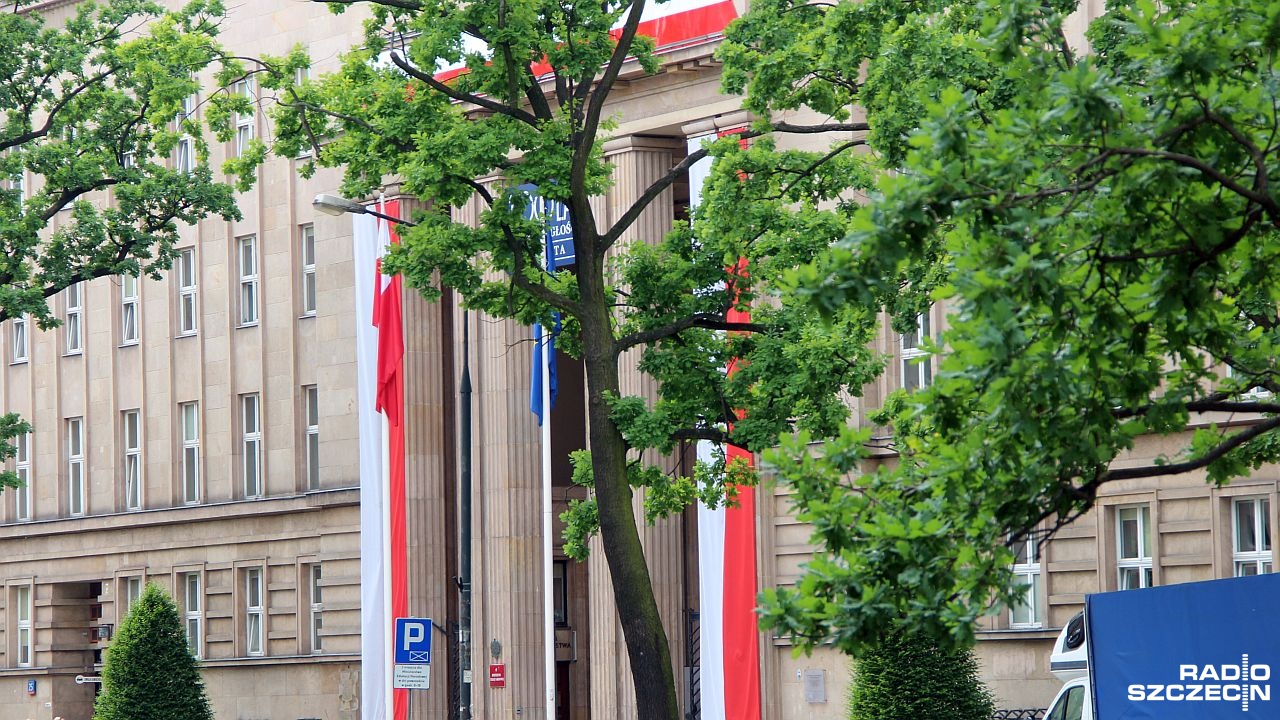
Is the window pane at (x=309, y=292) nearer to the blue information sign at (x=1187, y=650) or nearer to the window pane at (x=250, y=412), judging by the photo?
the window pane at (x=250, y=412)

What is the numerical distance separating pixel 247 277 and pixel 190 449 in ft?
15.9

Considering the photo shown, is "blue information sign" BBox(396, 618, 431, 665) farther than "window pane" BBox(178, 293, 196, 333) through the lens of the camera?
No

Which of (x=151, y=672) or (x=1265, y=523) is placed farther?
(x=151, y=672)

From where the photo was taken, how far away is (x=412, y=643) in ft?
94.3

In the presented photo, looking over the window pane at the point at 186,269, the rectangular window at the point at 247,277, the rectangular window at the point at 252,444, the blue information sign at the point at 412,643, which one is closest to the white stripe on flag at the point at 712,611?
the blue information sign at the point at 412,643

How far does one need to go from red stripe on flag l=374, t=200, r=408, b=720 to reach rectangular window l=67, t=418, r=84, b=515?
16.1 meters

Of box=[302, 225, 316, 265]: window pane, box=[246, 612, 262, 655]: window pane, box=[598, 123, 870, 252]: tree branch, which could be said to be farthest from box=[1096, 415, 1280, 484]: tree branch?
box=[246, 612, 262, 655]: window pane

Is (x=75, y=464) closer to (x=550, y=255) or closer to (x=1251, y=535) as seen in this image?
(x=550, y=255)

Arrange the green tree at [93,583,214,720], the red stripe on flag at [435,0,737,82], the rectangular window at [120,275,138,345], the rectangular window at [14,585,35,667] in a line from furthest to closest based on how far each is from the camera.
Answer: the rectangular window at [14,585,35,667], the rectangular window at [120,275,138,345], the green tree at [93,583,214,720], the red stripe on flag at [435,0,737,82]

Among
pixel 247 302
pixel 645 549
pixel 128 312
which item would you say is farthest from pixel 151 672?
pixel 645 549

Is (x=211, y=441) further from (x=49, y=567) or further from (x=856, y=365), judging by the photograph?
(x=856, y=365)

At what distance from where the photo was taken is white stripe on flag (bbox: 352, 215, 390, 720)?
38688mm

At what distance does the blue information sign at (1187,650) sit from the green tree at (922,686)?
10.2 metres

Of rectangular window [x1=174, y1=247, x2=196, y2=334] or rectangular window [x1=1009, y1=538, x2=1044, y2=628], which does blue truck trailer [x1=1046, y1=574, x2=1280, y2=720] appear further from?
rectangular window [x1=174, y1=247, x2=196, y2=334]
